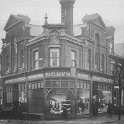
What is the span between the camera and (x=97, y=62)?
20.3 feet

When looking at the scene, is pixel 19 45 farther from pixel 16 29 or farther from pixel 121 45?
pixel 121 45

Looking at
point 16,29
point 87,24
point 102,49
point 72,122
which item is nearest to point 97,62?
point 102,49

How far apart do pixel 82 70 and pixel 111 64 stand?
2.72ft

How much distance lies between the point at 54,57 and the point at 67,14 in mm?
916

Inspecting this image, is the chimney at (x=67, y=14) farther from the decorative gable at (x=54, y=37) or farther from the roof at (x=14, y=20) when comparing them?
the roof at (x=14, y=20)

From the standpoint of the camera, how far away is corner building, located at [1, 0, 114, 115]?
5.79m

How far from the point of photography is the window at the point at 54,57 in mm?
5977

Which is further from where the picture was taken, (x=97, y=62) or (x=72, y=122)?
(x=97, y=62)

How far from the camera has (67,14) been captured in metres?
5.86

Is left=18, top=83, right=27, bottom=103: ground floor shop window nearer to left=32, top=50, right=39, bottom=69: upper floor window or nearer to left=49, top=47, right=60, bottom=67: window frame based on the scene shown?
left=32, top=50, right=39, bottom=69: upper floor window

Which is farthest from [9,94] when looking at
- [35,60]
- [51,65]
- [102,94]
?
[102,94]

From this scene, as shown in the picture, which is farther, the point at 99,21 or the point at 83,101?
the point at 99,21

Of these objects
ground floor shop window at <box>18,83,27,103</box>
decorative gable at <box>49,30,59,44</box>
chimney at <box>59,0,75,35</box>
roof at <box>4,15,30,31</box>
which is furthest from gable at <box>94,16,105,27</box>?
ground floor shop window at <box>18,83,27,103</box>

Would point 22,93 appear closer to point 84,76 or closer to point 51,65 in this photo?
point 51,65
